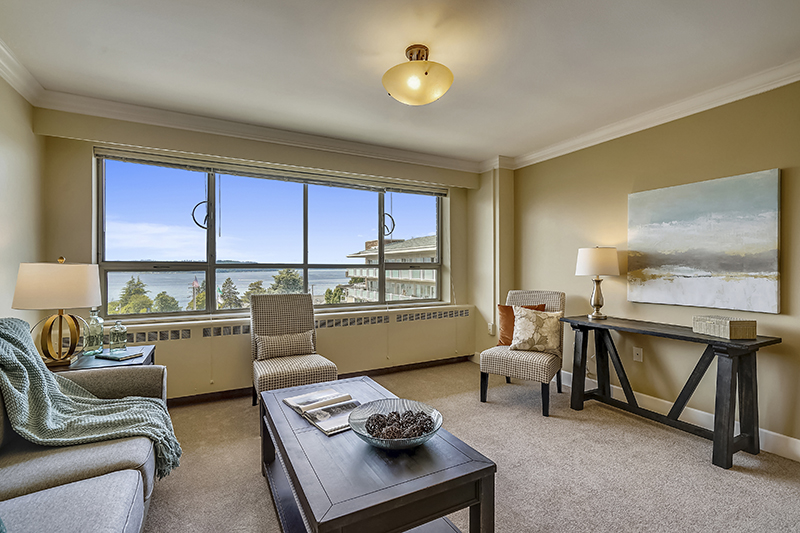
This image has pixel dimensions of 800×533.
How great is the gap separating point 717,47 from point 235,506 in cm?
350

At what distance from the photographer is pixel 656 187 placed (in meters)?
3.13

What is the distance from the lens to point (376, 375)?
4.21m

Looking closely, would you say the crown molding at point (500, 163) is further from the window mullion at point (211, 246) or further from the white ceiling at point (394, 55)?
the window mullion at point (211, 246)

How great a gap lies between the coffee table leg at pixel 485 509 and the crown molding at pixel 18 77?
3.23m

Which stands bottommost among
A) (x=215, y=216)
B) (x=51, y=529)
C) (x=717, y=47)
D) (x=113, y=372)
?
(x=51, y=529)

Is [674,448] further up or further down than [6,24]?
further down

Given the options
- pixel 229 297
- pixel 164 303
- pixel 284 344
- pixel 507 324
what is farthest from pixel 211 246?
pixel 507 324

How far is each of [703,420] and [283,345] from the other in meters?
3.19

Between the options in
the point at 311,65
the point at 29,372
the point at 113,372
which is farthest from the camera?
the point at 311,65

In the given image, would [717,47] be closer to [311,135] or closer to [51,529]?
[311,135]

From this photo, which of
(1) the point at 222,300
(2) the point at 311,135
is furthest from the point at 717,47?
(1) the point at 222,300

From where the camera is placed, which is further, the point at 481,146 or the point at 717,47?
the point at 481,146

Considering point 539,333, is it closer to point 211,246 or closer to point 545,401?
point 545,401

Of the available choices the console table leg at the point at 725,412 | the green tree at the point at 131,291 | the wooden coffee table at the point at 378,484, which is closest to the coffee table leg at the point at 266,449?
the wooden coffee table at the point at 378,484
